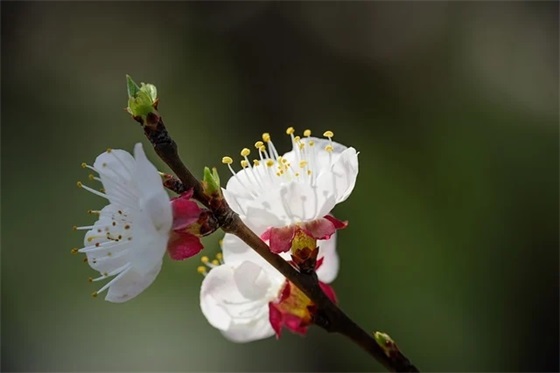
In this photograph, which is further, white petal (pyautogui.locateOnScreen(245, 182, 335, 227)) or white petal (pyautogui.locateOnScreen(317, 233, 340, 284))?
white petal (pyautogui.locateOnScreen(317, 233, 340, 284))

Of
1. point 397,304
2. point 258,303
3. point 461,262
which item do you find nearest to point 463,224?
point 461,262

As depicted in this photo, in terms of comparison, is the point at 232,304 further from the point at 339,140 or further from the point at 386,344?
the point at 339,140

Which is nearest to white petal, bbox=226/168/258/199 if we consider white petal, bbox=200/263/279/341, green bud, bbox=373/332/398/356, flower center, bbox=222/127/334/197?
flower center, bbox=222/127/334/197

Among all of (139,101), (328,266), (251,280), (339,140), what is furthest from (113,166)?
(339,140)

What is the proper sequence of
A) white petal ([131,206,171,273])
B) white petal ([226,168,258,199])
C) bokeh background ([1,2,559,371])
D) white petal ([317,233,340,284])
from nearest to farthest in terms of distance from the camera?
white petal ([131,206,171,273]), white petal ([226,168,258,199]), white petal ([317,233,340,284]), bokeh background ([1,2,559,371])

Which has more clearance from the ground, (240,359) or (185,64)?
(185,64)

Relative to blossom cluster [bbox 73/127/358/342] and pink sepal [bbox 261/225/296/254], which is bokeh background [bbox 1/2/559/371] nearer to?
blossom cluster [bbox 73/127/358/342]

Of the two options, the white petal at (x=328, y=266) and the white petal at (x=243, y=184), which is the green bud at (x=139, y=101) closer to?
the white petal at (x=243, y=184)

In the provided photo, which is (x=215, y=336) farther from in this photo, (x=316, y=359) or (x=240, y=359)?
(x=316, y=359)
